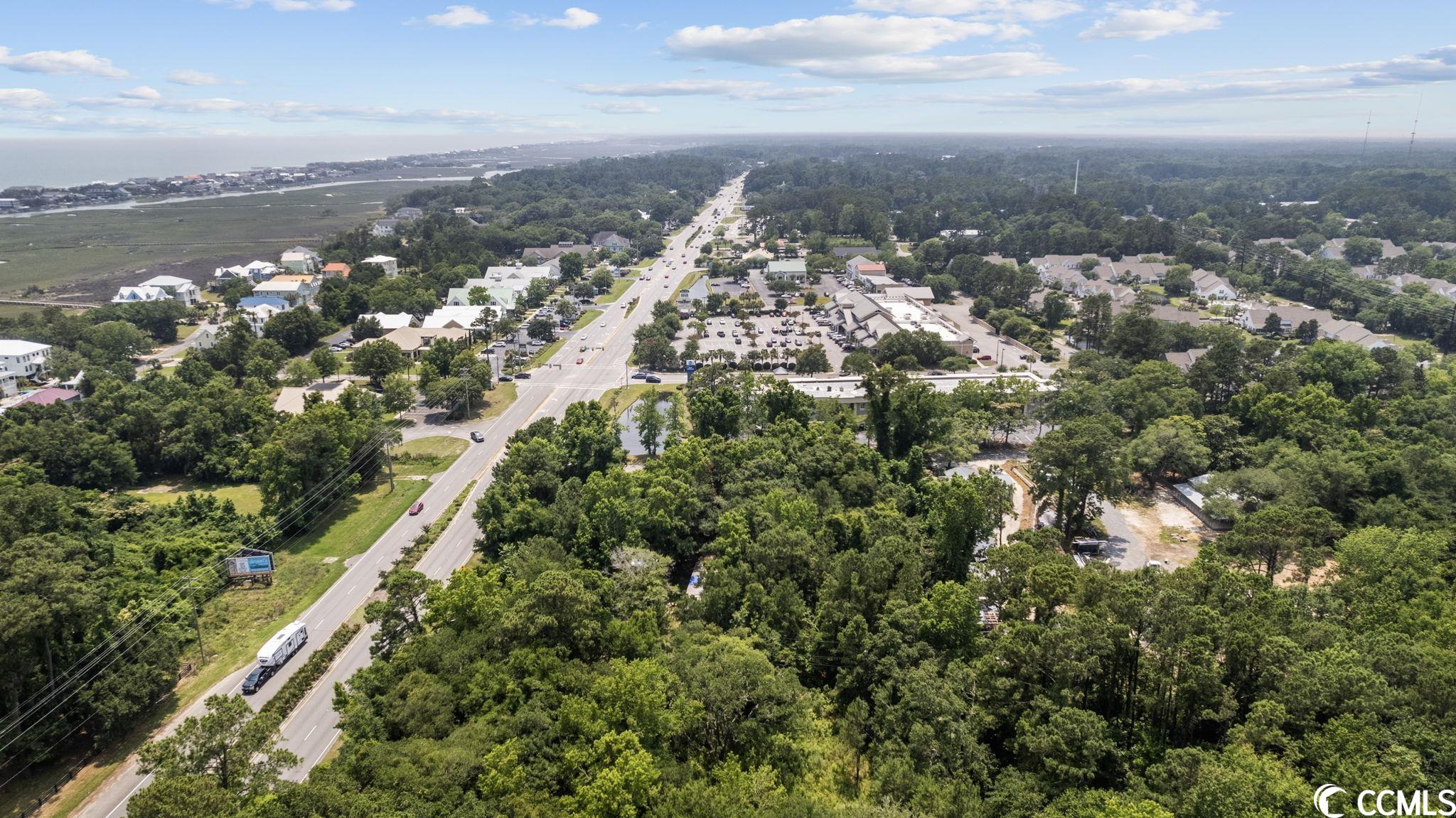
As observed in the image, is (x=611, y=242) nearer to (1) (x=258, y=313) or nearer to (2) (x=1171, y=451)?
(1) (x=258, y=313)

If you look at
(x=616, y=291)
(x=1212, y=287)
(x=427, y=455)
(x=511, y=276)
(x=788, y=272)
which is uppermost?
(x=511, y=276)

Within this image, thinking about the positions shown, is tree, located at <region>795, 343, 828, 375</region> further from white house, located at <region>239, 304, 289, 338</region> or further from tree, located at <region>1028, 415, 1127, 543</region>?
white house, located at <region>239, 304, 289, 338</region>

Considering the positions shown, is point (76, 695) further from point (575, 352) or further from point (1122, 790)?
point (575, 352)

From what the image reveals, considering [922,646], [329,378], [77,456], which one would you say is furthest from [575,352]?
[922,646]

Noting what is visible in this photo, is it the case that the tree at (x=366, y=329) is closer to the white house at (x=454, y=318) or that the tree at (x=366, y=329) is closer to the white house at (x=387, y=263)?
the white house at (x=454, y=318)

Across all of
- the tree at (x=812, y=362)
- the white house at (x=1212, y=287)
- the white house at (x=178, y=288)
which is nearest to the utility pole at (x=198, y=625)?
the tree at (x=812, y=362)

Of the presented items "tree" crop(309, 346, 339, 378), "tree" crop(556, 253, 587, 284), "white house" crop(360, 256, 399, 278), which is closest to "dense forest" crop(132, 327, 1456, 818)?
"tree" crop(309, 346, 339, 378)

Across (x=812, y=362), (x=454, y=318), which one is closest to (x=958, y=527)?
(x=812, y=362)
